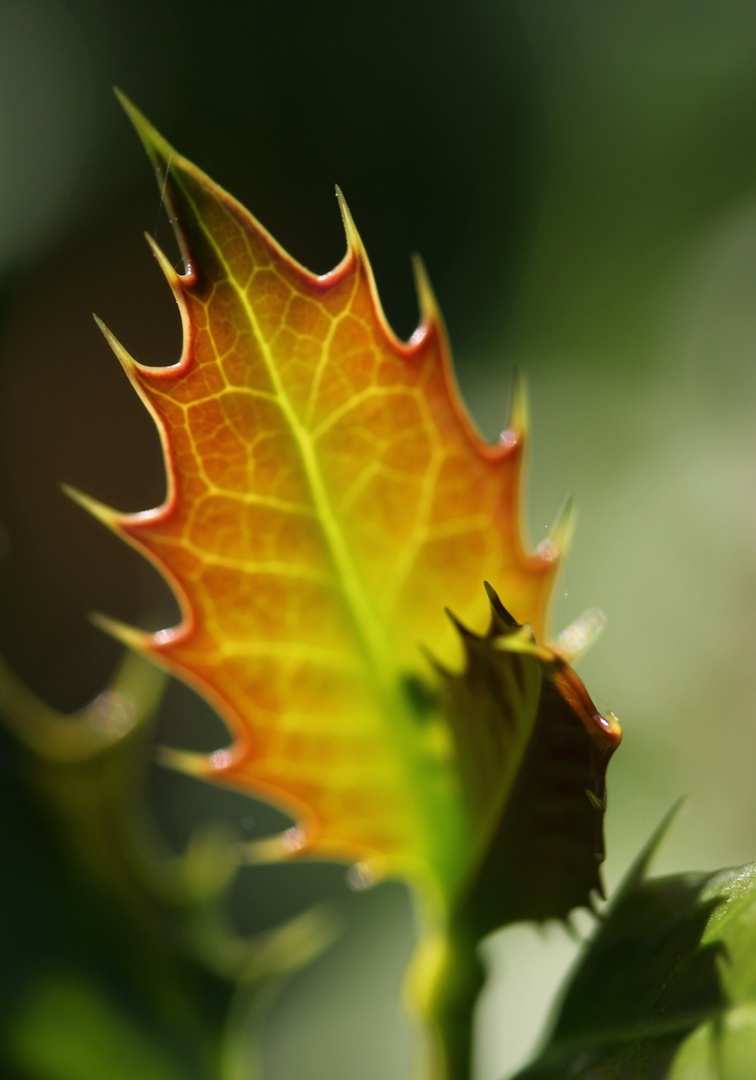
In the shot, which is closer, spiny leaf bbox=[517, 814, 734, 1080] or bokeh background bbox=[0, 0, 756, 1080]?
spiny leaf bbox=[517, 814, 734, 1080]

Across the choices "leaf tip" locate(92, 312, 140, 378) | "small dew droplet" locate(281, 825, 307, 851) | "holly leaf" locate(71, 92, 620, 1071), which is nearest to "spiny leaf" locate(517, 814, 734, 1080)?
"holly leaf" locate(71, 92, 620, 1071)

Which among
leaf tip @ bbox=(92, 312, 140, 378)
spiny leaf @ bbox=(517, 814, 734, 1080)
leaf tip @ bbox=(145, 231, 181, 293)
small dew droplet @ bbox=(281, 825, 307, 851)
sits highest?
leaf tip @ bbox=(145, 231, 181, 293)

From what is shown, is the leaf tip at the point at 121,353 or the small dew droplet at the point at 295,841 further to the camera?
the small dew droplet at the point at 295,841

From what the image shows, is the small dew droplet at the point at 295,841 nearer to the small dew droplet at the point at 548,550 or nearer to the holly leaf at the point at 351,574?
the holly leaf at the point at 351,574

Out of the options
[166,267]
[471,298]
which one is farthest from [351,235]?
[471,298]

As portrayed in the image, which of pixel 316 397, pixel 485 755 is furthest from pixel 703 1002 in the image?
pixel 316 397

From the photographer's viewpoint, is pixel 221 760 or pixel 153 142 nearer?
pixel 153 142

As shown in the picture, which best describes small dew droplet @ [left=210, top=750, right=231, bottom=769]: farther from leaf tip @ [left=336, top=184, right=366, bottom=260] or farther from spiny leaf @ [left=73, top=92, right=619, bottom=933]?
leaf tip @ [left=336, top=184, right=366, bottom=260]

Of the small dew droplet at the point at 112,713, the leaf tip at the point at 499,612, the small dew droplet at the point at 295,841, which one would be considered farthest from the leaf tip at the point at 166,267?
the small dew droplet at the point at 112,713

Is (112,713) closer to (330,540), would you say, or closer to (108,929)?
(108,929)
